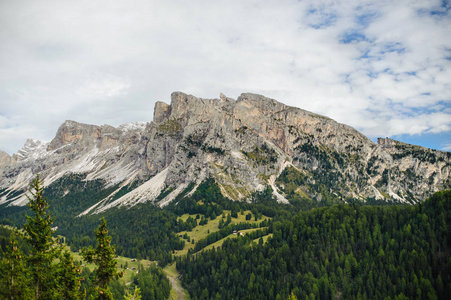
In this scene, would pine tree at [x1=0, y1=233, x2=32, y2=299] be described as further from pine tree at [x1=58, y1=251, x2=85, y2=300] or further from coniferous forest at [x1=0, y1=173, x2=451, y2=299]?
coniferous forest at [x1=0, y1=173, x2=451, y2=299]

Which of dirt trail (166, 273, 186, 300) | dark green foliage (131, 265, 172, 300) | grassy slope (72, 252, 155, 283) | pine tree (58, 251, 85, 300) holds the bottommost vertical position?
dirt trail (166, 273, 186, 300)

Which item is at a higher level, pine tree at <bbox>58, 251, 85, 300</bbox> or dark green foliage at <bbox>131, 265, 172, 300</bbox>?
pine tree at <bbox>58, 251, 85, 300</bbox>

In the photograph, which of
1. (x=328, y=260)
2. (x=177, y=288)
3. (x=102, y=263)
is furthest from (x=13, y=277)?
(x=328, y=260)

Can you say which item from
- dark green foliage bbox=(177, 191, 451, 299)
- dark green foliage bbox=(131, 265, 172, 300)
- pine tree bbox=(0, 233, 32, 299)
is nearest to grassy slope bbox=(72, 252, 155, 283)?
dark green foliage bbox=(131, 265, 172, 300)

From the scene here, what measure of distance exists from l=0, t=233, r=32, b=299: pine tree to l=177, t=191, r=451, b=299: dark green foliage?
10678 cm

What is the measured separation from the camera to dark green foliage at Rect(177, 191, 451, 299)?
117000 mm

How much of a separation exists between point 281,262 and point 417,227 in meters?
Result: 58.8

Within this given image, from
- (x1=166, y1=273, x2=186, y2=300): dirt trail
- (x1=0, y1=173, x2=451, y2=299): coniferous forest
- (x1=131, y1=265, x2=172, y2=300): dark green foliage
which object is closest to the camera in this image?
(x1=0, y1=173, x2=451, y2=299): coniferous forest

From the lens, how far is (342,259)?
443 ft

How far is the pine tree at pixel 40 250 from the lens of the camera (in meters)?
34.4

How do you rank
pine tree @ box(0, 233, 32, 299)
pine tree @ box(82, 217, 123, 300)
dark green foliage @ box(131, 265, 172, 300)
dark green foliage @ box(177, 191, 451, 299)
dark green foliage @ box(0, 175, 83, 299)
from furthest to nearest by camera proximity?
1. dark green foliage @ box(131, 265, 172, 300)
2. dark green foliage @ box(177, 191, 451, 299)
3. pine tree @ box(82, 217, 123, 300)
4. dark green foliage @ box(0, 175, 83, 299)
5. pine tree @ box(0, 233, 32, 299)

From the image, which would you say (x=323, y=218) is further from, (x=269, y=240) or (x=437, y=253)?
(x=437, y=253)

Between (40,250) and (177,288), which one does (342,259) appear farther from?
(40,250)

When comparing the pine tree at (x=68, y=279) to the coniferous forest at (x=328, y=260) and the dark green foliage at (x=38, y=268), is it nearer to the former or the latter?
the dark green foliage at (x=38, y=268)
